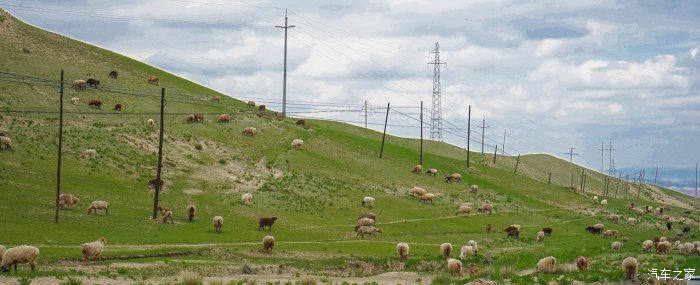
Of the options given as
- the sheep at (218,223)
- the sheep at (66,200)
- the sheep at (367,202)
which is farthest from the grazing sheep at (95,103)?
the sheep at (218,223)

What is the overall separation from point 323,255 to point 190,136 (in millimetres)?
41987

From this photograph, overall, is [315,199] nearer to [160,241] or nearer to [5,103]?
[160,241]

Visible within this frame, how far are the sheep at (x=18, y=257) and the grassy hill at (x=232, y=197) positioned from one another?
3.47ft

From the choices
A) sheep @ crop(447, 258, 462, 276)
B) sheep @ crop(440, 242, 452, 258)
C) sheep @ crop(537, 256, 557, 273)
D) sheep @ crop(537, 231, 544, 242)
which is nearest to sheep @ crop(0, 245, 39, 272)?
sheep @ crop(447, 258, 462, 276)

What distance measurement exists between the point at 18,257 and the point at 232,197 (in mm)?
38155

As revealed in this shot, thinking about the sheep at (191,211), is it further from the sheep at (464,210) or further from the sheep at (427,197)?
the sheep at (464,210)

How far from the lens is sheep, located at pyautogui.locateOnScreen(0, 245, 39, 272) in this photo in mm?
37938

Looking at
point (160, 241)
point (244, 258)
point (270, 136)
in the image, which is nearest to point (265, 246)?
point (244, 258)

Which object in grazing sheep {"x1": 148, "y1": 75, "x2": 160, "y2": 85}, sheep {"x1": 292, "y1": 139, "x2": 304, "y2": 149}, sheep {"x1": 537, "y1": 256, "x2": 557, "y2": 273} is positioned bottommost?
sheep {"x1": 537, "y1": 256, "x2": 557, "y2": 273}

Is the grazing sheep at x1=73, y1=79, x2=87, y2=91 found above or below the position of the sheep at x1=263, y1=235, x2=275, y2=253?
above

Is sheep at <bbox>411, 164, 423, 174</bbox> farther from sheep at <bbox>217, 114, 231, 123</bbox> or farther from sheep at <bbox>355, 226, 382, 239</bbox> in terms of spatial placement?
sheep at <bbox>355, 226, 382, 239</bbox>

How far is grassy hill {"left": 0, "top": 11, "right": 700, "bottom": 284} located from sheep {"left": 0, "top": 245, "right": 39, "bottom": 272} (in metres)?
1.06

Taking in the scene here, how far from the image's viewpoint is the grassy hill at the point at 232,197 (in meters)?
48.6

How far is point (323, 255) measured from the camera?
55031mm
